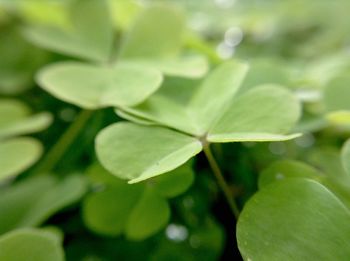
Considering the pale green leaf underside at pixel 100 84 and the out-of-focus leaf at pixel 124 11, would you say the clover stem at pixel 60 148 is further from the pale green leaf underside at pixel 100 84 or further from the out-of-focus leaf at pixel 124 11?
the out-of-focus leaf at pixel 124 11

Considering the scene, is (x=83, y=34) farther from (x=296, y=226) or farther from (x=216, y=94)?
(x=296, y=226)

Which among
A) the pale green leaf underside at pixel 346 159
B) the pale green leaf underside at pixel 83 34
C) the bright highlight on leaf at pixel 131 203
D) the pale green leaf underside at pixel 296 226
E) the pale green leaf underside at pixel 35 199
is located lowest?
the pale green leaf underside at pixel 35 199

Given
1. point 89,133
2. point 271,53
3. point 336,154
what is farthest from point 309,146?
point 271,53

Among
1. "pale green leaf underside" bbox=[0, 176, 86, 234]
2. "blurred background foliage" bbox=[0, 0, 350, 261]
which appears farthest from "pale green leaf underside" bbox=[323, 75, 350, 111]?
"pale green leaf underside" bbox=[0, 176, 86, 234]

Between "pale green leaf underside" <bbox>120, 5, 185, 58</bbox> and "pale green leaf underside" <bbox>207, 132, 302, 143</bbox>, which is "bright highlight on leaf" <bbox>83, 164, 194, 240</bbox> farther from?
"pale green leaf underside" <bbox>120, 5, 185, 58</bbox>

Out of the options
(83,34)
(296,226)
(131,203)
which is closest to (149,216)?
(131,203)

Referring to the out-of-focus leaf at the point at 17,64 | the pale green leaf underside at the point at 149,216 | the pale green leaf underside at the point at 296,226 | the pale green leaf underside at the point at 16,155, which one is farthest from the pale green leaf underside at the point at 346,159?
the out-of-focus leaf at the point at 17,64
